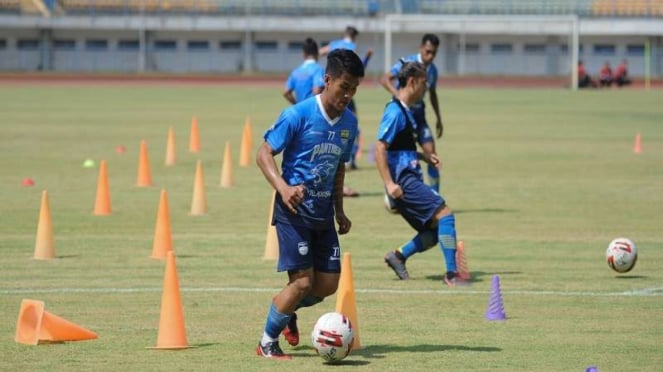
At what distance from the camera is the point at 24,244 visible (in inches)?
603

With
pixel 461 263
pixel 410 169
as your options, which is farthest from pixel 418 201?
pixel 461 263

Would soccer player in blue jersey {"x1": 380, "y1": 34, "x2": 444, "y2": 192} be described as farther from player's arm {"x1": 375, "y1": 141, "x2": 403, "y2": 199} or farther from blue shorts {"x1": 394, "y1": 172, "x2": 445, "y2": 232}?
player's arm {"x1": 375, "y1": 141, "x2": 403, "y2": 199}

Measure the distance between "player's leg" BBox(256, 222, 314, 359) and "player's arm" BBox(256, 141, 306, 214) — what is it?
0.25m

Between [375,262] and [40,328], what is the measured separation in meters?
5.31

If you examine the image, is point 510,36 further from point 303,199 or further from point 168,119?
point 303,199

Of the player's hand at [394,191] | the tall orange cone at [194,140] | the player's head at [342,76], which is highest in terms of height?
the player's head at [342,76]

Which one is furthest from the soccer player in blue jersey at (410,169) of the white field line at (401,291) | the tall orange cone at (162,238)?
the tall orange cone at (162,238)

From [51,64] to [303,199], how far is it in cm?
7704

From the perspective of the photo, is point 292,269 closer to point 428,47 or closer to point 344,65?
point 344,65

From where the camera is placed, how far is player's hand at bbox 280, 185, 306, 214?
845cm

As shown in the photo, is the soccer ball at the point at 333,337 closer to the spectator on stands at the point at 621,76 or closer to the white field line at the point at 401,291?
the white field line at the point at 401,291

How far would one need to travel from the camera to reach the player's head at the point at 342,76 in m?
8.59

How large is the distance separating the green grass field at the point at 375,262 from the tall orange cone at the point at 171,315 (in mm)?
150

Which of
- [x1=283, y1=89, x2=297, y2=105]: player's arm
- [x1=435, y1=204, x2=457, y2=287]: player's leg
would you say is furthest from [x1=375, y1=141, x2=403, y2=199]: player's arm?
[x1=283, y1=89, x2=297, y2=105]: player's arm
